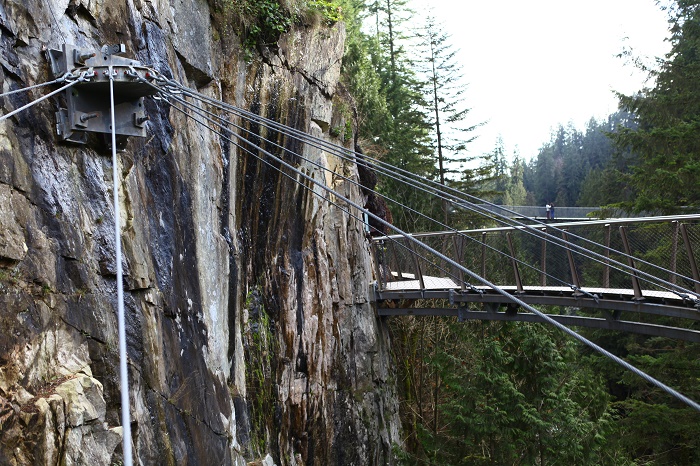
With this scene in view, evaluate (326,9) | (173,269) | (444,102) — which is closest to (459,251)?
(326,9)

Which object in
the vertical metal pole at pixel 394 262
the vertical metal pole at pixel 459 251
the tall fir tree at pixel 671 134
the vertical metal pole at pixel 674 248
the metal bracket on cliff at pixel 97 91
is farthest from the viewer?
the vertical metal pole at pixel 394 262

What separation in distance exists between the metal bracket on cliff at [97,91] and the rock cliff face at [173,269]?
0.12 meters

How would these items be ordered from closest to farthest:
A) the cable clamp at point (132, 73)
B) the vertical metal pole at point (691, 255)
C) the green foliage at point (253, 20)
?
1. the cable clamp at point (132, 73)
2. the vertical metal pole at point (691, 255)
3. the green foliage at point (253, 20)

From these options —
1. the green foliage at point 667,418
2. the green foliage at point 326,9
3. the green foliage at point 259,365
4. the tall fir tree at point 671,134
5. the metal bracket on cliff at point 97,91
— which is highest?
the green foliage at point 326,9

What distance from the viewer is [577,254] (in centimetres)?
927

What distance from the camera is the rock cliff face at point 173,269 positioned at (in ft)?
12.4

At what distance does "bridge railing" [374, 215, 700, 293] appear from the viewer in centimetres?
714

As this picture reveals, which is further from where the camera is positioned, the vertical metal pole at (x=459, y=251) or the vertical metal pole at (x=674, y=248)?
the vertical metal pole at (x=459, y=251)

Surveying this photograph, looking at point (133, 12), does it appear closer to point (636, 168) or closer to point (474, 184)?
point (636, 168)

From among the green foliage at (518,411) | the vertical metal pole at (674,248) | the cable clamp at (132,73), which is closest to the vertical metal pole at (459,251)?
the green foliage at (518,411)

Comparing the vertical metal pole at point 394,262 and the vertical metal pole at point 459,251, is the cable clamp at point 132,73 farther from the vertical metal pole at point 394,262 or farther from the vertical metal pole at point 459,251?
the vertical metal pole at point 394,262

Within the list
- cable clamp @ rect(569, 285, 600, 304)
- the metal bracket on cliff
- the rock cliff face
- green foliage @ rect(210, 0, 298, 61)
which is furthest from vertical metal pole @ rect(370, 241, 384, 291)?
the metal bracket on cliff

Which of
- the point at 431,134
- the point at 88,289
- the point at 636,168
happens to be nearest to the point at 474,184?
the point at 431,134

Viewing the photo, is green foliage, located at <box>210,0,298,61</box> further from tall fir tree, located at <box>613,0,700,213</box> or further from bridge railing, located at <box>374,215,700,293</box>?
tall fir tree, located at <box>613,0,700,213</box>
